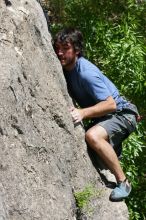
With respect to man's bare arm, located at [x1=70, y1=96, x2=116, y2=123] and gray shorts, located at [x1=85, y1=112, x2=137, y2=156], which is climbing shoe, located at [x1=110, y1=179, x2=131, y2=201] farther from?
man's bare arm, located at [x1=70, y1=96, x2=116, y2=123]

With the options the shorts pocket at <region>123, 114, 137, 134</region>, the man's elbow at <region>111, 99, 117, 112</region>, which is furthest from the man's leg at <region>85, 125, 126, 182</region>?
the shorts pocket at <region>123, 114, 137, 134</region>

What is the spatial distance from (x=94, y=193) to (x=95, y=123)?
82cm

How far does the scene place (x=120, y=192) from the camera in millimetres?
6730

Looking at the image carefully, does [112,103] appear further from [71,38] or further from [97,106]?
[71,38]

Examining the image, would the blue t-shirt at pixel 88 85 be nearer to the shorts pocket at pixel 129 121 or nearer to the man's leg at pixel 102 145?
the shorts pocket at pixel 129 121

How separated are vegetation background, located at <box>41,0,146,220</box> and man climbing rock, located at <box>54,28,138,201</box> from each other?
6.94ft

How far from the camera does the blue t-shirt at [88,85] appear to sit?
21.8 ft

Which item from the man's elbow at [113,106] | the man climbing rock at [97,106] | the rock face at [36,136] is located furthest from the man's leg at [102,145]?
the man's elbow at [113,106]

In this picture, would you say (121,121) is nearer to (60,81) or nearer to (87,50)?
(60,81)

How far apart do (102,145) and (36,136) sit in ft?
3.01

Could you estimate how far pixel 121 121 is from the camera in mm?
6895

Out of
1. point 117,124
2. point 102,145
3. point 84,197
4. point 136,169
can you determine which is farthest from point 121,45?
point 84,197

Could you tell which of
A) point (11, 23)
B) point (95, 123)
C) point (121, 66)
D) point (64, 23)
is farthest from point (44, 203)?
point (64, 23)

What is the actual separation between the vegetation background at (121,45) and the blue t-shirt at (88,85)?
7.33 feet
